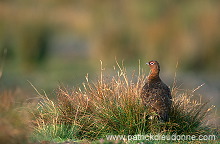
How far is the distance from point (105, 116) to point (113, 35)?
77.8ft

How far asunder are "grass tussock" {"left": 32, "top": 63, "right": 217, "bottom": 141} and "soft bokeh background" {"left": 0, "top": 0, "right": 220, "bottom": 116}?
1719cm

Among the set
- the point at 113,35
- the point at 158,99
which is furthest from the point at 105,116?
the point at 113,35

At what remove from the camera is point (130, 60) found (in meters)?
31.4

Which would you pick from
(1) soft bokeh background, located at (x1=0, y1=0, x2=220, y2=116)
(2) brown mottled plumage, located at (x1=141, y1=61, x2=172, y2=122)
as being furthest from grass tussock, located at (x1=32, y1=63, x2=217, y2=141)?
(1) soft bokeh background, located at (x1=0, y1=0, x2=220, y2=116)

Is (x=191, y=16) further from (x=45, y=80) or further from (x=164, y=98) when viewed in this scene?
(x=164, y=98)

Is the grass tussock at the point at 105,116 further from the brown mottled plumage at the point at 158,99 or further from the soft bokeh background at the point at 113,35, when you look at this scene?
the soft bokeh background at the point at 113,35

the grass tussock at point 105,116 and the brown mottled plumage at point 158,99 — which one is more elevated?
the brown mottled plumage at point 158,99

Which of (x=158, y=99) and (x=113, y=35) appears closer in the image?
(x=158, y=99)

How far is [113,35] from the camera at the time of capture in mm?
32000

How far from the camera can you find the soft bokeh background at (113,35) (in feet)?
97.1

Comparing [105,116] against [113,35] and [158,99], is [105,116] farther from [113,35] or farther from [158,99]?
[113,35]

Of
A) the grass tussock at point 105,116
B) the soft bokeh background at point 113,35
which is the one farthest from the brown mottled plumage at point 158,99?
the soft bokeh background at point 113,35

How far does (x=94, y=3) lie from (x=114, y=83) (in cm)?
2527

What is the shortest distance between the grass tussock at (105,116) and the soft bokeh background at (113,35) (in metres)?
17.2
